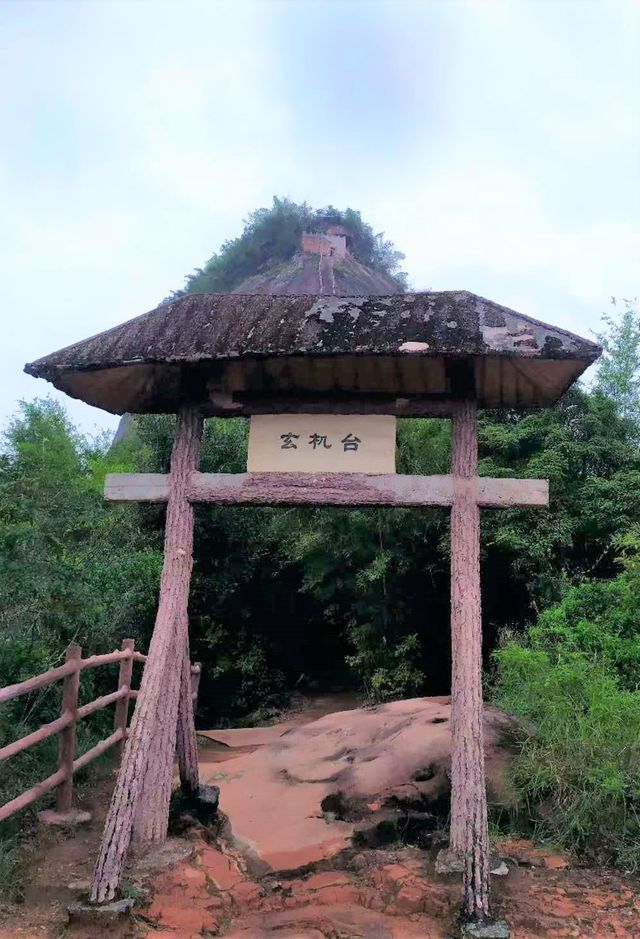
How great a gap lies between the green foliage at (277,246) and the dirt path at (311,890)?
111ft

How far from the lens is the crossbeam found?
4430 mm

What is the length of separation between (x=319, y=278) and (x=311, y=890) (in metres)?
30.5

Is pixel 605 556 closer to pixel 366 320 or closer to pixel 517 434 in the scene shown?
pixel 517 434

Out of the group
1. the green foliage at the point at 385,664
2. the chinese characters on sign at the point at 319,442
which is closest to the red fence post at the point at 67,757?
the chinese characters on sign at the point at 319,442

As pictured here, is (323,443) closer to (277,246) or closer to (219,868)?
(219,868)

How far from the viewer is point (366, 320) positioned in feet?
14.7

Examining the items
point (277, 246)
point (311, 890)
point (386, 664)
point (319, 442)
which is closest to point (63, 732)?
point (311, 890)

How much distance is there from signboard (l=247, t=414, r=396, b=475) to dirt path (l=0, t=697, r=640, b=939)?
2.39 meters

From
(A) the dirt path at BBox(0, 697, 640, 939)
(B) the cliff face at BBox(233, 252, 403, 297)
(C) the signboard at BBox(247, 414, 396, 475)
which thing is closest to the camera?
(A) the dirt path at BBox(0, 697, 640, 939)

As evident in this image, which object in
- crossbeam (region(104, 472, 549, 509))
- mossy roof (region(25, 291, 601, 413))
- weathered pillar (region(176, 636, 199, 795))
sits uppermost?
mossy roof (region(25, 291, 601, 413))

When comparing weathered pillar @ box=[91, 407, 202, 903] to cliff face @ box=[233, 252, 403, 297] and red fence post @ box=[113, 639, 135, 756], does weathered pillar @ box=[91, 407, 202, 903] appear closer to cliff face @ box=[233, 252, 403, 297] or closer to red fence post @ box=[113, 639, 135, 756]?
red fence post @ box=[113, 639, 135, 756]

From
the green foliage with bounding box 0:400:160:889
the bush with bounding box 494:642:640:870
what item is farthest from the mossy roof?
the bush with bounding box 494:642:640:870

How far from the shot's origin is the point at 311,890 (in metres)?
3.86

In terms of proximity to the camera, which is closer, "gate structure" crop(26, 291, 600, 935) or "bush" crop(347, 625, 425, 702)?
"gate structure" crop(26, 291, 600, 935)
